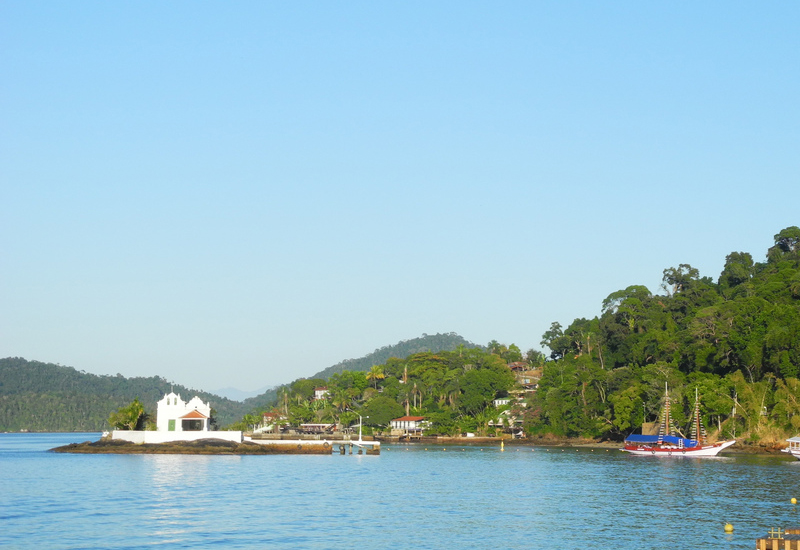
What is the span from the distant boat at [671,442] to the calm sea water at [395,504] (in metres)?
10.3

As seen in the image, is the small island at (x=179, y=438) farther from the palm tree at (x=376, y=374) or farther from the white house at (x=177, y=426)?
the palm tree at (x=376, y=374)

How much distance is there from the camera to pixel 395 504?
164 feet

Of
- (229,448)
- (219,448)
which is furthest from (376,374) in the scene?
(219,448)

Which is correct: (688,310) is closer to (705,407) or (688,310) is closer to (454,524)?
(705,407)

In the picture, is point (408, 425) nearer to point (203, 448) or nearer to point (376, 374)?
point (376, 374)

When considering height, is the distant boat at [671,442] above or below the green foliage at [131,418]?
below

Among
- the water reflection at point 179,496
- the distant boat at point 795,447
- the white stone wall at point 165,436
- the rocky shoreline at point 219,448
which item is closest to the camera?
the water reflection at point 179,496

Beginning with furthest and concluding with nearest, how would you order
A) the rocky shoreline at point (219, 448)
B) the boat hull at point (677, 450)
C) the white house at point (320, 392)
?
the white house at point (320, 392), the rocky shoreline at point (219, 448), the boat hull at point (677, 450)

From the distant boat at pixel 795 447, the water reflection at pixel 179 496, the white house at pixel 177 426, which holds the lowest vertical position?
the water reflection at pixel 179 496

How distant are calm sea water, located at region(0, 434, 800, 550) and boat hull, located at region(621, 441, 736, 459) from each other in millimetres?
8771

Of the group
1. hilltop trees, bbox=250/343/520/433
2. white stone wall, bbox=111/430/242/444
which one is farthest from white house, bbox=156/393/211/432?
hilltop trees, bbox=250/343/520/433

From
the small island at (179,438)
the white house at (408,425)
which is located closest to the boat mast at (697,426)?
the small island at (179,438)

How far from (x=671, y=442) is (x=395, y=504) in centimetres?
5731

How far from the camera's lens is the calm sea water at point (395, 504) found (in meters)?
37.2
